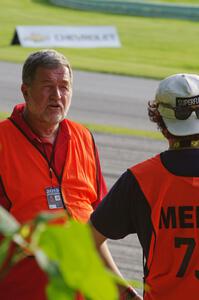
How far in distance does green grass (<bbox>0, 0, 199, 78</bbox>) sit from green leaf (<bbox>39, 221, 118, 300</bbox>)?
2147 centimetres

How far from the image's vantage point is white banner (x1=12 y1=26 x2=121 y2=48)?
24844 millimetres

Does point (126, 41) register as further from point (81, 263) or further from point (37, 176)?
point (81, 263)

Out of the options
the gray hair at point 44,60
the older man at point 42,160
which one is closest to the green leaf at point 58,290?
the older man at point 42,160

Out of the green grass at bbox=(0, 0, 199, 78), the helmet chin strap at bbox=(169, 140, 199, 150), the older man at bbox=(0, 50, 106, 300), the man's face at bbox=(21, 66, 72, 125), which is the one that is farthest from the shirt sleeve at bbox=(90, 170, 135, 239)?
the green grass at bbox=(0, 0, 199, 78)

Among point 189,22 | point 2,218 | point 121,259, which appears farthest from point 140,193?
point 189,22

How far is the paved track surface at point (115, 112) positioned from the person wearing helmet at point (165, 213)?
15.4 ft

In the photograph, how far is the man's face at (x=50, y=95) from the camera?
11.9 feet

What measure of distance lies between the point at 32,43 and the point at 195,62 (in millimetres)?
4565

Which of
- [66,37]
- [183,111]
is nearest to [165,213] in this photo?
[183,111]

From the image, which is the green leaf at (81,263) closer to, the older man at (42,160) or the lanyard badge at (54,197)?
the older man at (42,160)

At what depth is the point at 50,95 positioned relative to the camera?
12.0ft

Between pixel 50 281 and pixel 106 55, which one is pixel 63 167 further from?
pixel 106 55

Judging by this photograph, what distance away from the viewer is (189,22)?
35094 millimetres

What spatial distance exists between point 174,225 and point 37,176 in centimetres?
97
